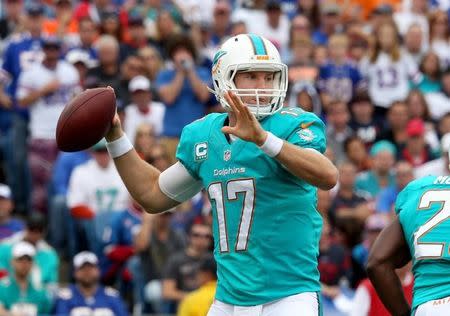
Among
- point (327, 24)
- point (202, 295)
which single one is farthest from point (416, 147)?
point (202, 295)

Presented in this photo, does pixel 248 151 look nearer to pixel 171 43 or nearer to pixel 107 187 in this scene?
pixel 107 187

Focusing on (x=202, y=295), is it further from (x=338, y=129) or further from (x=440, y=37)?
(x=440, y=37)

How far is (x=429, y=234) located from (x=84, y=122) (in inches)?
64.2

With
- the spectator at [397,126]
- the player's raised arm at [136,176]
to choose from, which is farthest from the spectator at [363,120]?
the player's raised arm at [136,176]

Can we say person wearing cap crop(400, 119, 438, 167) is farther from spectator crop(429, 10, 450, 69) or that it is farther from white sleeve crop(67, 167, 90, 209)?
white sleeve crop(67, 167, 90, 209)

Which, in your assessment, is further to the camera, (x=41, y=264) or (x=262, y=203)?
(x=41, y=264)

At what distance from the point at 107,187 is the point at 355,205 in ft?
7.49

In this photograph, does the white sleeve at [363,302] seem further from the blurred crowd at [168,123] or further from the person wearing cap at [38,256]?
the person wearing cap at [38,256]

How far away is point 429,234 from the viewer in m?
5.47

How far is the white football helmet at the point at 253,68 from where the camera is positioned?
5.53 meters

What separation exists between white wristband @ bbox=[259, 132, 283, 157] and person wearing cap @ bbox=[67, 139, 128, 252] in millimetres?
6211

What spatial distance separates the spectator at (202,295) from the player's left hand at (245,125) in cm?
442

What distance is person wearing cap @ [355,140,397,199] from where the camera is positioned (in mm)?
12188

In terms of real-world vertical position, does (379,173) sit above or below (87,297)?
above
